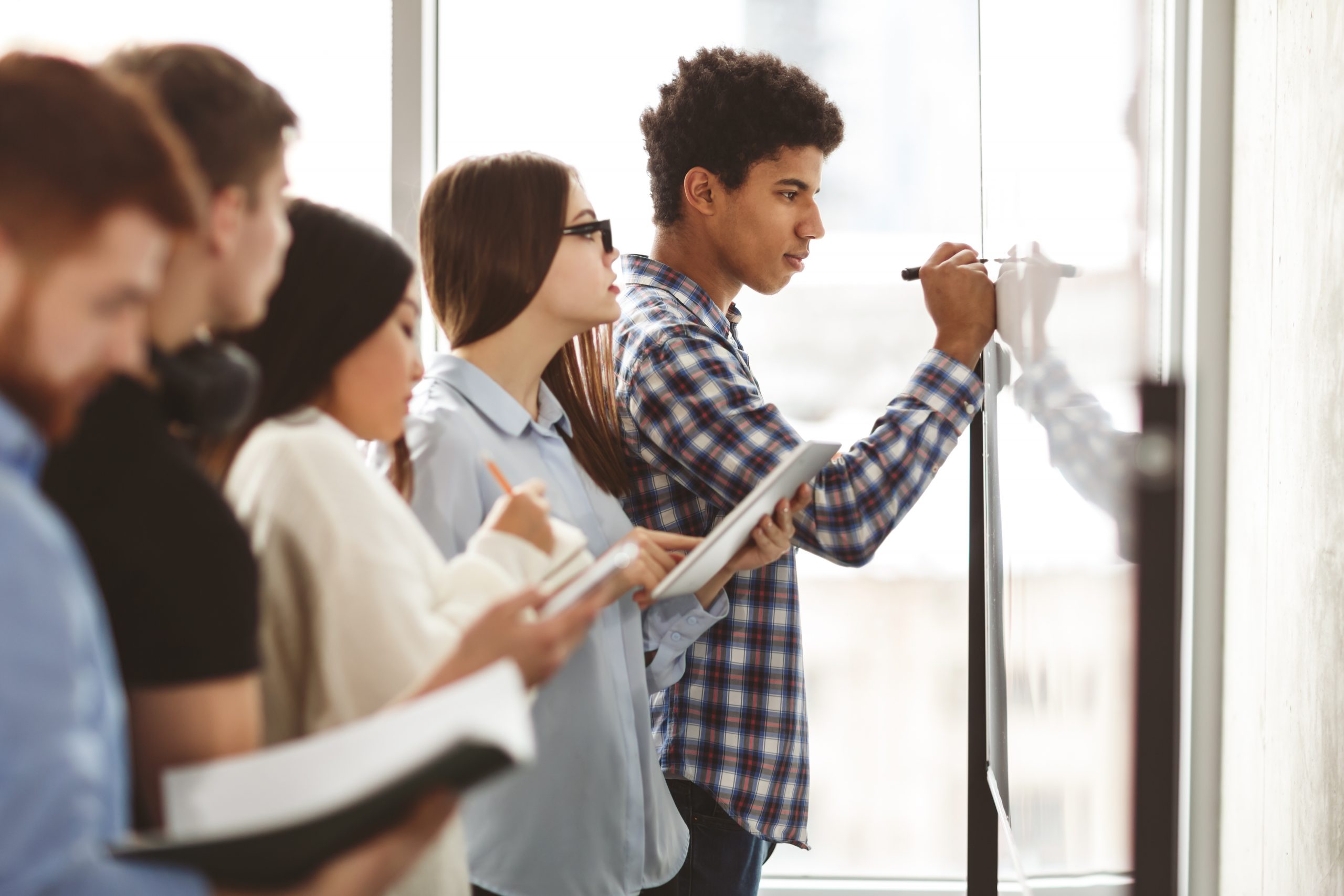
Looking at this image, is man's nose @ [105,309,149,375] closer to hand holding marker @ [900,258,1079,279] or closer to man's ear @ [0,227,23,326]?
man's ear @ [0,227,23,326]

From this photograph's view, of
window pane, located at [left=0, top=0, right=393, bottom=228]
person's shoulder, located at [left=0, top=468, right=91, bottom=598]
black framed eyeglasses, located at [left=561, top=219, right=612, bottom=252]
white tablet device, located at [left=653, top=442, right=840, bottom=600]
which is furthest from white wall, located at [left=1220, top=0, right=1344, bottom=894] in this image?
window pane, located at [left=0, top=0, right=393, bottom=228]

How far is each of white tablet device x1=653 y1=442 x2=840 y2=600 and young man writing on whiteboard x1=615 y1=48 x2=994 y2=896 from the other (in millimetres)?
177

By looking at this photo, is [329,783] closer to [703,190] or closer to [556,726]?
[556,726]

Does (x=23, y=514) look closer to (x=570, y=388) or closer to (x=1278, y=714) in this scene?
(x=570, y=388)

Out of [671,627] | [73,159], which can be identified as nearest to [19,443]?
[73,159]

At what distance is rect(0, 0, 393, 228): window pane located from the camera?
88.5 inches

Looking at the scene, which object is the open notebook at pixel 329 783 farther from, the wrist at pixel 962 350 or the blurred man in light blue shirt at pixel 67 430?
the wrist at pixel 962 350

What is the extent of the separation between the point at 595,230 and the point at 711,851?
0.85m

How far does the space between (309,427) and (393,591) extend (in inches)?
5.4

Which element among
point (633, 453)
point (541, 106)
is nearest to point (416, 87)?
point (541, 106)

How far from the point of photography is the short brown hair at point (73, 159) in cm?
49

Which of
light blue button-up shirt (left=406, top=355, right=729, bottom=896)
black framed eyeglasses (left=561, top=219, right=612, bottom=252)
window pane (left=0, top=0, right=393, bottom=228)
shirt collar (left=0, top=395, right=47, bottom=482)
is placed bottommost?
light blue button-up shirt (left=406, top=355, right=729, bottom=896)

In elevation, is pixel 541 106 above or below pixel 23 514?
above

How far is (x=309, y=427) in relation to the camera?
2.60 ft
